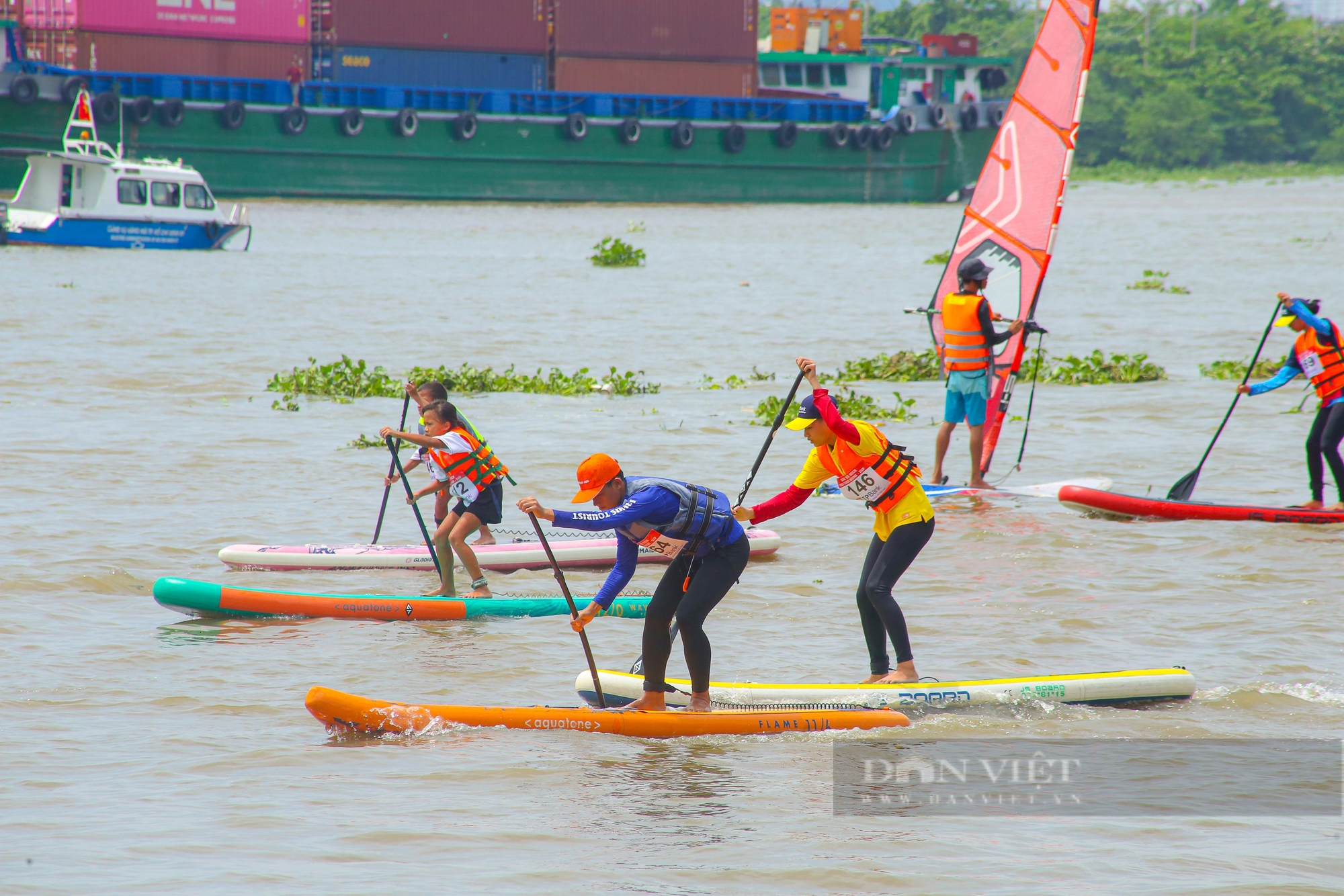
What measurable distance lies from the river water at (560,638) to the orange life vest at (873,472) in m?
1.25

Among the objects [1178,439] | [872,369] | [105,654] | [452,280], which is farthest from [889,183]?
[105,654]

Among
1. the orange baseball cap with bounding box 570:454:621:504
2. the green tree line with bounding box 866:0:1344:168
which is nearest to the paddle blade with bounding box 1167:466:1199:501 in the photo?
the orange baseball cap with bounding box 570:454:621:504

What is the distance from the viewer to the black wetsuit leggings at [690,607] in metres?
7.27

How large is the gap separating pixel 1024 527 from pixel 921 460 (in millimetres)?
3094

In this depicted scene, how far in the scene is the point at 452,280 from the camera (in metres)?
33.3

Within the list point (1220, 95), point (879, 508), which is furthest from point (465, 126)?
point (1220, 95)

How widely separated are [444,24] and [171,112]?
47.4ft

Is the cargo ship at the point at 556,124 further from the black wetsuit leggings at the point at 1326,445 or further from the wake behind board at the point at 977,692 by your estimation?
the wake behind board at the point at 977,692

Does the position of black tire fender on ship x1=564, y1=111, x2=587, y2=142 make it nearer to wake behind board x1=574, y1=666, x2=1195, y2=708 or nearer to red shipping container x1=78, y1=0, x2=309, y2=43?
red shipping container x1=78, y1=0, x2=309, y2=43

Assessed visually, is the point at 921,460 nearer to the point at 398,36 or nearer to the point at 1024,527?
the point at 1024,527

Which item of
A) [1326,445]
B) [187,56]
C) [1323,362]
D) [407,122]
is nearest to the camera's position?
[1323,362]

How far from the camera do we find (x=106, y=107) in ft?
167

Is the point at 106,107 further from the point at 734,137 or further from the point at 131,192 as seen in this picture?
the point at 734,137

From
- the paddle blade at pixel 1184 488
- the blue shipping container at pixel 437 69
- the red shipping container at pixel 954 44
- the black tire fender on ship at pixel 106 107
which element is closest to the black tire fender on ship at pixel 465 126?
the blue shipping container at pixel 437 69
